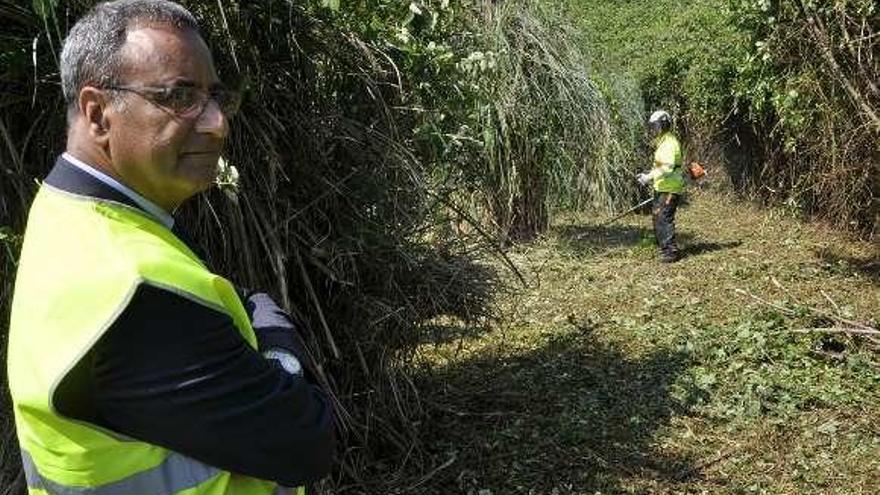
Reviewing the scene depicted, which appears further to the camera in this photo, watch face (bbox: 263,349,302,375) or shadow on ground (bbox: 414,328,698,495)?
shadow on ground (bbox: 414,328,698,495)

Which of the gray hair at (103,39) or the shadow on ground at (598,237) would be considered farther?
the shadow on ground at (598,237)

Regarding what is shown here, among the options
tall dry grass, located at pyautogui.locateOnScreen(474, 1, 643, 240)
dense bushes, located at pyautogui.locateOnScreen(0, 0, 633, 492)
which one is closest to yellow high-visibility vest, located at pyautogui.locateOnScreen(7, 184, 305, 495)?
dense bushes, located at pyautogui.locateOnScreen(0, 0, 633, 492)

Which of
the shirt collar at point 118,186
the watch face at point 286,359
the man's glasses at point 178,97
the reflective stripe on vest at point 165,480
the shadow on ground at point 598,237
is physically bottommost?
the shadow on ground at point 598,237

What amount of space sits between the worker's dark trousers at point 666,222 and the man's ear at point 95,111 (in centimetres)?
875

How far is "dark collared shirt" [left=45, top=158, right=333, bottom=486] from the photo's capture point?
125 centimetres

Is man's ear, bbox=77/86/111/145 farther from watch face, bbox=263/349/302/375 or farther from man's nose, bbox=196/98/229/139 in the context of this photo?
watch face, bbox=263/349/302/375

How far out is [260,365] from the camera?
4.55ft

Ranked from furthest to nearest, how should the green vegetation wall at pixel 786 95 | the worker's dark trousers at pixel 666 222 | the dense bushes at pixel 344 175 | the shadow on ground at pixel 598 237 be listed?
the shadow on ground at pixel 598 237
the worker's dark trousers at pixel 666 222
the green vegetation wall at pixel 786 95
the dense bushes at pixel 344 175

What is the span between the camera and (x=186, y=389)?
1264mm

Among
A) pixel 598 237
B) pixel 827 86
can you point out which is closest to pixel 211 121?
pixel 827 86

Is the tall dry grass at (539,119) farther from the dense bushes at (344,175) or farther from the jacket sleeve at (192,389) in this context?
the jacket sleeve at (192,389)

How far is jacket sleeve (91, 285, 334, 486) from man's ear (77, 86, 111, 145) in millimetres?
349

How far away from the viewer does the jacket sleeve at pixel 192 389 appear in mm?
1252

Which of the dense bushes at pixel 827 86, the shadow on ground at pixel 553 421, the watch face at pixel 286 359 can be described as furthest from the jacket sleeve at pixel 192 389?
the dense bushes at pixel 827 86
